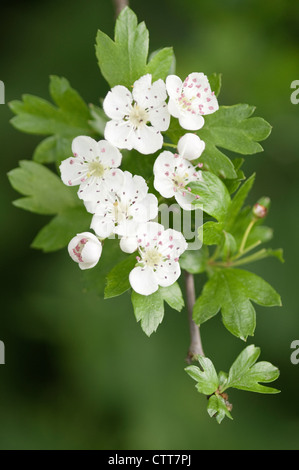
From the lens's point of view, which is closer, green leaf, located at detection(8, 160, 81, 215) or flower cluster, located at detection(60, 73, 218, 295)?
flower cluster, located at detection(60, 73, 218, 295)

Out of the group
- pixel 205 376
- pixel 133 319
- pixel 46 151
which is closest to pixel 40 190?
pixel 46 151

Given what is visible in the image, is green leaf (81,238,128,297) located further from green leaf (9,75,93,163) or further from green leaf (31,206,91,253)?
green leaf (9,75,93,163)

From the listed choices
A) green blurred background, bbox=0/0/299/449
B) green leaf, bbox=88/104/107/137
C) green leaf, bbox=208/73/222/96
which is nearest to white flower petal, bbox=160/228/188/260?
green leaf, bbox=208/73/222/96

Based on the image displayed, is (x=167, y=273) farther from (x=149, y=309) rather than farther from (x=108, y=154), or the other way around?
(x=108, y=154)

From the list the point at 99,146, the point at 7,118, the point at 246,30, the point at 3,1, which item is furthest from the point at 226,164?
the point at 3,1

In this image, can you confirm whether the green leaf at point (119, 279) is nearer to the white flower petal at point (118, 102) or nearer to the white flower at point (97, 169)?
the white flower at point (97, 169)

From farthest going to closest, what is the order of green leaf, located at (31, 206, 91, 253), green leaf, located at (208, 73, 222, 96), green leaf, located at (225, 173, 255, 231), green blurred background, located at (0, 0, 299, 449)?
green blurred background, located at (0, 0, 299, 449), green leaf, located at (31, 206, 91, 253), green leaf, located at (225, 173, 255, 231), green leaf, located at (208, 73, 222, 96)

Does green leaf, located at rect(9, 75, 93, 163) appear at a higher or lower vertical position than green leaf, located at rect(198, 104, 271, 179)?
higher

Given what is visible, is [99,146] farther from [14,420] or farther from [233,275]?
[14,420]
